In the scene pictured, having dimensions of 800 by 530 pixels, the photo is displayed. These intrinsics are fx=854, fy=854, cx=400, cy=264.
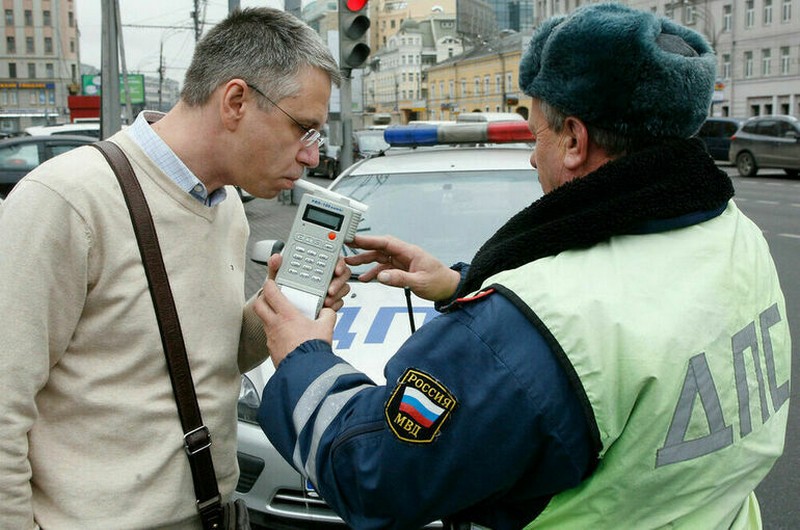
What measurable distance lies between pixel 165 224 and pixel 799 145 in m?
23.3

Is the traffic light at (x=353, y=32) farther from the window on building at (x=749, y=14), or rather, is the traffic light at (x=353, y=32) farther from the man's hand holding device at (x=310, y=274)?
the window on building at (x=749, y=14)

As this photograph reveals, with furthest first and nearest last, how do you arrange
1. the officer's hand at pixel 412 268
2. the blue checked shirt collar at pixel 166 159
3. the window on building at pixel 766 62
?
1. the window on building at pixel 766 62
2. the officer's hand at pixel 412 268
3. the blue checked shirt collar at pixel 166 159

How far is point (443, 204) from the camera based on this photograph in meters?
4.76

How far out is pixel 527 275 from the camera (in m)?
1.35

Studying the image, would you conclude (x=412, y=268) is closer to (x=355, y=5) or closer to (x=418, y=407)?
(x=418, y=407)

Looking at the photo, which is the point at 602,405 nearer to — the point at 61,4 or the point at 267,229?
the point at 267,229

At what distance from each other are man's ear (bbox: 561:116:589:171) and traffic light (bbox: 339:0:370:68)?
20.5ft

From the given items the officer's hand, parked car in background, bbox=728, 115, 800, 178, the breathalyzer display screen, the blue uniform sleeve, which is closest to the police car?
the officer's hand

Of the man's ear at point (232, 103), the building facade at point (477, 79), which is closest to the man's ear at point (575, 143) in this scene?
the man's ear at point (232, 103)

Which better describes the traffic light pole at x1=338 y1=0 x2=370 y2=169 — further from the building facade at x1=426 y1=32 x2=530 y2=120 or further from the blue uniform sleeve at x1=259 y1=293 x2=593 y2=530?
the building facade at x1=426 y1=32 x2=530 y2=120

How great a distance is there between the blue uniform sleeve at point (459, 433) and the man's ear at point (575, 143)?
0.33 m

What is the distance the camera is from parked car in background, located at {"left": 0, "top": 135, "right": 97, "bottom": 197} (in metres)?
14.4

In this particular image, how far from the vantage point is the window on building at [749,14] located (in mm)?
50719

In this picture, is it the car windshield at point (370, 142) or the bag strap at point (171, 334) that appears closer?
the bag strap at point (171, 334)
